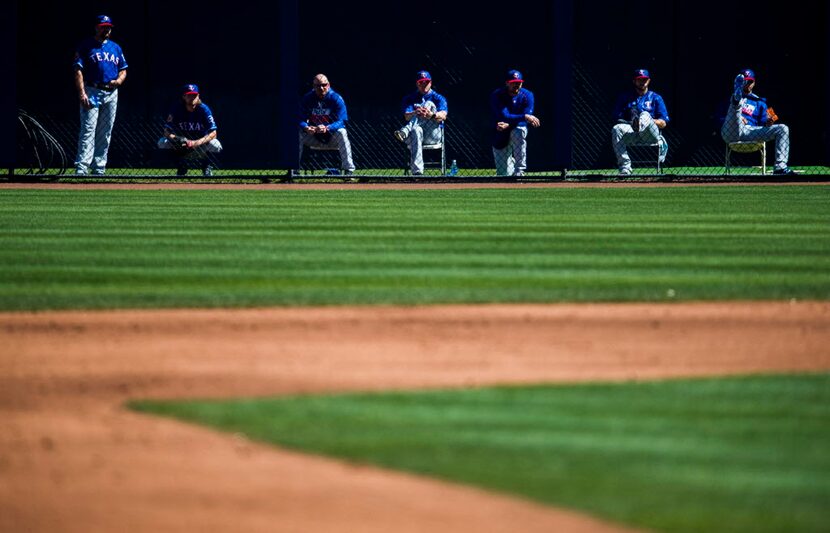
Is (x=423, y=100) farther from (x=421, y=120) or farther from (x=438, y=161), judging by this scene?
(x=438, y=161)

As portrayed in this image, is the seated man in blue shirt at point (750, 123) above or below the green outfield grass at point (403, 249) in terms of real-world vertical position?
above

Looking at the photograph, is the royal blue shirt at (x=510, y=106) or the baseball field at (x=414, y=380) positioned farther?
the royal blue shirt at (x=510, y=106)

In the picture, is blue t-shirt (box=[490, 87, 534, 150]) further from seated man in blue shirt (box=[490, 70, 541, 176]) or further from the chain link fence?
the chain link fence

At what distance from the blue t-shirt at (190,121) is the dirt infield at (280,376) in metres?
14.8

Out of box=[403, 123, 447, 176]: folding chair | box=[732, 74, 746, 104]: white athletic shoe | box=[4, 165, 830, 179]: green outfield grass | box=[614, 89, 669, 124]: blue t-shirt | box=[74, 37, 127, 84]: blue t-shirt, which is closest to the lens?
box=[74, 37, 127, 84]: blue t-shirt

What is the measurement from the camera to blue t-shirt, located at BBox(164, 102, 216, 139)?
23.2 metres

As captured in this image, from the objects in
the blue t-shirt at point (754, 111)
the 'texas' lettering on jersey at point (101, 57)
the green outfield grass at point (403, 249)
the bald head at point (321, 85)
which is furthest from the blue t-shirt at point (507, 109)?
the 'texas' lettering on jersey at point (101, 57)

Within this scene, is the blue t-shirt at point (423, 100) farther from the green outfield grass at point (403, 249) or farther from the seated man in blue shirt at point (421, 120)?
the green outfield grass at point (403, 249)

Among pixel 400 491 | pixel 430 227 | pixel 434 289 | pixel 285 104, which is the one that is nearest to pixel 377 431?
pixel 400 491

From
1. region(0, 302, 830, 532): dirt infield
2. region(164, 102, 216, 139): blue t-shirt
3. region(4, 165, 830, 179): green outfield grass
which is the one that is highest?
region(164, 102, 216, 139): blue t-shirt

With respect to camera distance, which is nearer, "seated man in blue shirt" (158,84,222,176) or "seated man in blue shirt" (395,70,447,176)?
"seated man in blue shirt" (158,84,222,176)

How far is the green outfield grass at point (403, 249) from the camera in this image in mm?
9609

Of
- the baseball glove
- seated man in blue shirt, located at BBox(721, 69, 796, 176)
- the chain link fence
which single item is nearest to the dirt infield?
seated man in blue shirt, located at BBox(721, 69, 796, 176)

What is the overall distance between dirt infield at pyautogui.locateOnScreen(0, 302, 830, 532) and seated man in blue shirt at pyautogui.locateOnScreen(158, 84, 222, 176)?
1436 cm
